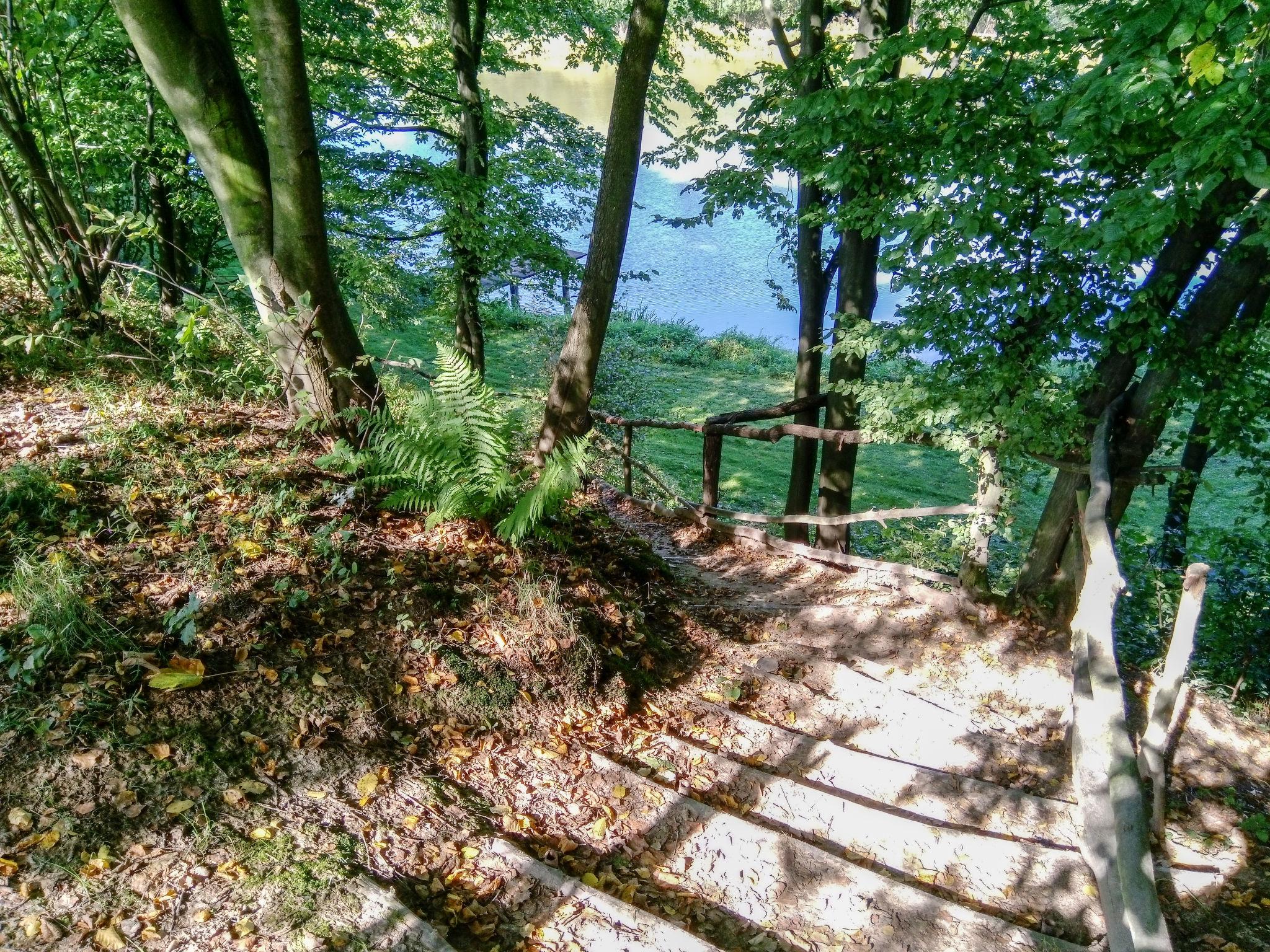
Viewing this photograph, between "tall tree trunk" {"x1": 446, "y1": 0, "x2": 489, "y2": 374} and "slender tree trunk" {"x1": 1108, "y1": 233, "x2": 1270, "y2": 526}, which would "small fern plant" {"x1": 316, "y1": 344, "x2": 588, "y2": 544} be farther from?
"tall tree trunk" {"x1": 446, "y1": 0, "x2": 489, "y2": 374}

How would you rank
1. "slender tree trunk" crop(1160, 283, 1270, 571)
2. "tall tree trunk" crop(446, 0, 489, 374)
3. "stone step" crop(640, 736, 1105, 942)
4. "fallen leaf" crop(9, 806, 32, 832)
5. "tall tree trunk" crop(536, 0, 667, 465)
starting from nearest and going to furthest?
"fallen leaf" crop(9, 806, 32, 832) < "stone step" crop(640, 736, 1105, 942) < "slender tree trunk" crop(1160, 283, 1270, 571) < "tall tree trunk" crop(536, 0, 667, 465) < "tall tree trunk" crop(446, 0, 489, 374)

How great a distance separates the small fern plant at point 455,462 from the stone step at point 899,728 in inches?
58.5

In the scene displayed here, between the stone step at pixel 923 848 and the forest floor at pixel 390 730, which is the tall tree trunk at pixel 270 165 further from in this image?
the stone step at pixel 923 848

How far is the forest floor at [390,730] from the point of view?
1899 mm

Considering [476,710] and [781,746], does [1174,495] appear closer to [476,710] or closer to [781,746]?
[781,746]

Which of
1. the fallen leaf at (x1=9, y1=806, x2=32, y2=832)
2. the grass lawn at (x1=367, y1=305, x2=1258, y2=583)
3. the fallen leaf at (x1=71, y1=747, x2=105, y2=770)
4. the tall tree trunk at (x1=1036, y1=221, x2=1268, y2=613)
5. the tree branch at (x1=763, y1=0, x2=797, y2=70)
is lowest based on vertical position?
the grass lawn at (x1=367, y1=305, x2=1258, y2=583)

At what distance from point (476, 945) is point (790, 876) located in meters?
1.06

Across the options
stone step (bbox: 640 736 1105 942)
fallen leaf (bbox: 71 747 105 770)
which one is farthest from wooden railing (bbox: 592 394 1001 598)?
fallen leaf (bbox: 71 747 105 770)

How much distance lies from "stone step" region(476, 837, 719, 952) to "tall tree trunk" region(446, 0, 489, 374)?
7.49 metres

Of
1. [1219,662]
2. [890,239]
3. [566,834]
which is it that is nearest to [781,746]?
[566,834]

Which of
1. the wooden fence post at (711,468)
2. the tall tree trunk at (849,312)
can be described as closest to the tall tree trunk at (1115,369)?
the tall tree trunk at (849,312)

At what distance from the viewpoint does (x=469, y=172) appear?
31.6ft

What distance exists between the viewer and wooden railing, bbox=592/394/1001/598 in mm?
4473

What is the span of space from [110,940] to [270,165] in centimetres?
325
